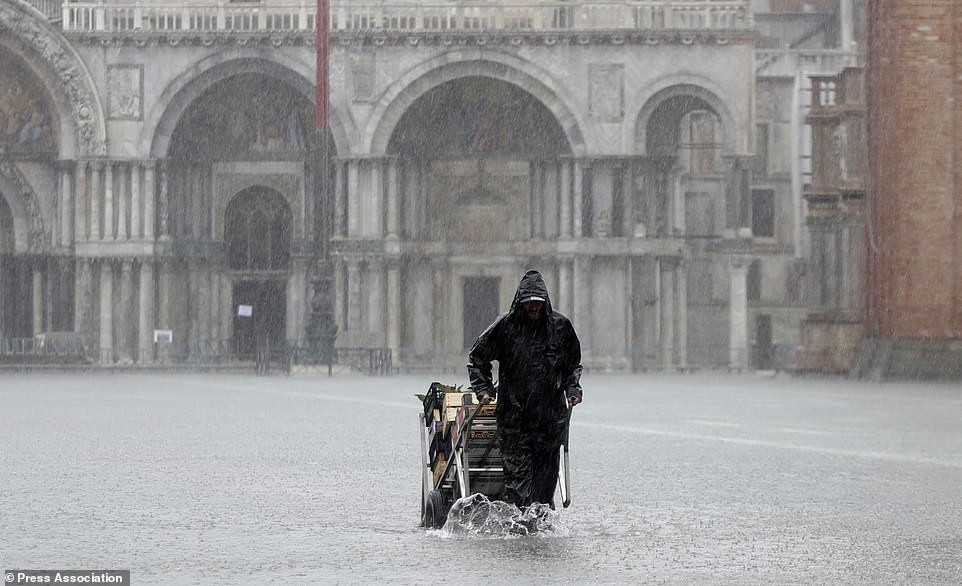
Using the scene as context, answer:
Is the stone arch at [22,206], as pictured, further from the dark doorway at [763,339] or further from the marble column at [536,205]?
the dark doorway at [763,339]

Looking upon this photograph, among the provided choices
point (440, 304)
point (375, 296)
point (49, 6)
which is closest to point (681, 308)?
point (440, 304)

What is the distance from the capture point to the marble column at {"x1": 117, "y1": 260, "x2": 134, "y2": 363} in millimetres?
47844

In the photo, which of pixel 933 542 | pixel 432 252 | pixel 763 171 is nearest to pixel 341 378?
pixel 432 252

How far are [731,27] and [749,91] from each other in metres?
1.77

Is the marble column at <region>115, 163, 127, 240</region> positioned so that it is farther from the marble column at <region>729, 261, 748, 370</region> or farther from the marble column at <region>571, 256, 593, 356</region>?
the marble column at <region>729, 261, 748, 370</region>

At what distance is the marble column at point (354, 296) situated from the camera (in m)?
47.4

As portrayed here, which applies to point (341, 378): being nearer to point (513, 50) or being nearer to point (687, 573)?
point (513, 50)

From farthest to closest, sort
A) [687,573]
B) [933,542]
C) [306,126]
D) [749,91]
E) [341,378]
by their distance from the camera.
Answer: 1. [306,126]
2. [749,91]
3. [341,378]
4. [933,542]
5. [687,573]

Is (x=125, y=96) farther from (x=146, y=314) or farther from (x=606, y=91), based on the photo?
(x=606, y=91)

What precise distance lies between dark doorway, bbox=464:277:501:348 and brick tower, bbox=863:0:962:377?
1662 cm

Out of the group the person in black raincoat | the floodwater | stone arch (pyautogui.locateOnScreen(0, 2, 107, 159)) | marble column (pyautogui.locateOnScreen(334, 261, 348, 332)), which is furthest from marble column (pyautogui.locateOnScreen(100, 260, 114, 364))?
the person in black raincoat

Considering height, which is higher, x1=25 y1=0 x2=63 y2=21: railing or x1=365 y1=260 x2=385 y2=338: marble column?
x1=25 y1=0 x2=63 y2=21: railing

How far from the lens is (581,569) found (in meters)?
9.06

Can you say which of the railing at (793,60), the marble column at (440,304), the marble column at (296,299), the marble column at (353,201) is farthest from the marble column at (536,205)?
the railing at (793,60)
